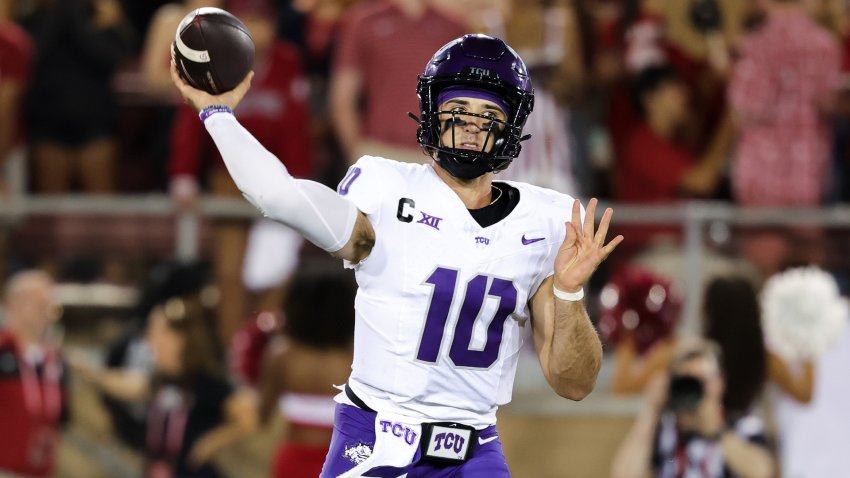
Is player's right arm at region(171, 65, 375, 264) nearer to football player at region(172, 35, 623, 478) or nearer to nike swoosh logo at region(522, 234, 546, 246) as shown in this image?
football player at region(172, 35, 623, 478)

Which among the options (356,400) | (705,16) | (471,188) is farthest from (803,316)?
(356,400)

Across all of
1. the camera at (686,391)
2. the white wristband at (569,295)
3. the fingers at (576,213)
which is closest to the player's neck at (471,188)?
the fingers at (576,213)

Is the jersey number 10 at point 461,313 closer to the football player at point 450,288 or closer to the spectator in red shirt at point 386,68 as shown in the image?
the football player at point 450,288

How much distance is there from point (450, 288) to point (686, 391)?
242cm

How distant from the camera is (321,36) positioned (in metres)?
8.63

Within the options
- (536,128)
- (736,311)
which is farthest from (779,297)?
(536,128)

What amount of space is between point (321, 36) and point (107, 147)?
1394mm

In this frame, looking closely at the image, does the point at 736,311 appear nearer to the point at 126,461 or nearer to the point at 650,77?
the point at 650,77

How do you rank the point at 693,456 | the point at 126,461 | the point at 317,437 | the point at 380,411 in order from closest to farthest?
the point at 380,411, the point at 693,456, the point at 317,437, the point at 126,461

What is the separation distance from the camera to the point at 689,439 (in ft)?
20.8

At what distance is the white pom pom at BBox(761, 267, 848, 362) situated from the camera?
21.4 feet

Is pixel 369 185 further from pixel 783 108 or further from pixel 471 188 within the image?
pixel 783 108

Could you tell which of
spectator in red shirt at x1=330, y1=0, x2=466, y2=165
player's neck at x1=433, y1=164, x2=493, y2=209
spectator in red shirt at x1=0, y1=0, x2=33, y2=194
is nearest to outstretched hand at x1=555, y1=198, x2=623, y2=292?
player's neck at x1=433, y1=164, x2=493, y2=209

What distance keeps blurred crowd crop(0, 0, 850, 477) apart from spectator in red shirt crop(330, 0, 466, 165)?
0.04 feet
